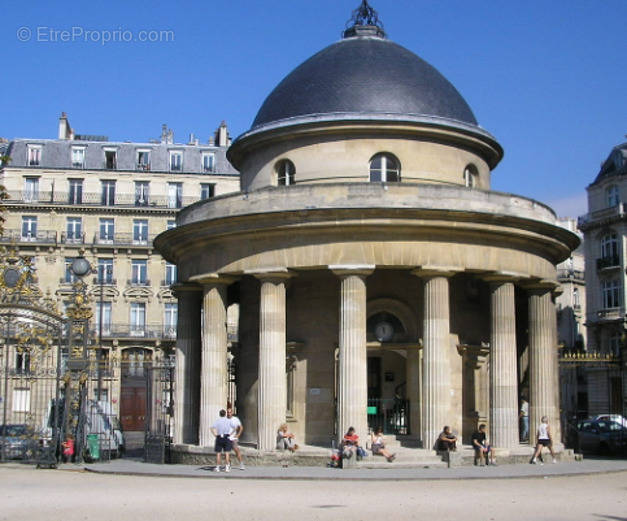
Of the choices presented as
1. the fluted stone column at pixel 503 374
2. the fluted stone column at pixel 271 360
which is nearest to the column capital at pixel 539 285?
the fluted stone column at pixel 503 374

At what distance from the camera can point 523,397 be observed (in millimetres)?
34125

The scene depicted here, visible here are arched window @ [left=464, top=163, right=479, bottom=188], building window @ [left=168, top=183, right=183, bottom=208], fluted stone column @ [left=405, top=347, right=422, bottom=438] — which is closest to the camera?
fluted stone column @ [left=405, top=347, right=422, bottom=438]

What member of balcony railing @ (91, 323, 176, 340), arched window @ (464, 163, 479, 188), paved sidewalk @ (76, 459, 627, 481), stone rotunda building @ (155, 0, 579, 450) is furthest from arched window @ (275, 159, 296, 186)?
balcony railing @ (91, 323, 176, 340)

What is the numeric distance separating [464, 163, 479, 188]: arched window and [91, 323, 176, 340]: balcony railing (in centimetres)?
3659

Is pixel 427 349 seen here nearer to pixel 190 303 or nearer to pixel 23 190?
pixel 190 303

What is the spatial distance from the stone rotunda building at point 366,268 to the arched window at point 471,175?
0.14 feet

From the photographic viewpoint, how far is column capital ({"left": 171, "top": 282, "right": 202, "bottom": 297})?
32.2 meters

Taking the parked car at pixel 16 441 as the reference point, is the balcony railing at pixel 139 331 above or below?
above

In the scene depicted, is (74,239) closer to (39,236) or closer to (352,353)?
(39,236)

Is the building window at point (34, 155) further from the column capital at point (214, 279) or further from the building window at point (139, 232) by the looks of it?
the column capital at point (214, 279)

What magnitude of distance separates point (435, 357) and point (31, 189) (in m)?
46.4

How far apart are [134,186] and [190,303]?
36820mm

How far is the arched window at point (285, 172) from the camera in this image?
3209 cm

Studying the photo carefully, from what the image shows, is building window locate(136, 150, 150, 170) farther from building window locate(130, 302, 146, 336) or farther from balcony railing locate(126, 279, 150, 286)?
building window locate(130, 302, 146, 336)
